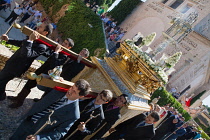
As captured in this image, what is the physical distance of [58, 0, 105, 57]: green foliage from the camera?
558 inches

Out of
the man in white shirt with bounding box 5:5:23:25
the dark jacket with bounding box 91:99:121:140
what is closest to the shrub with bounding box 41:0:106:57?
the man in white shirt with bounding box 5:5:23:25

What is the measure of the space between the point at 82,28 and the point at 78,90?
1201 cm

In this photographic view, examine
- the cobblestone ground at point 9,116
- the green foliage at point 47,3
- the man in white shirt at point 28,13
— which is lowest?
the cobblestone ground at point 9,116

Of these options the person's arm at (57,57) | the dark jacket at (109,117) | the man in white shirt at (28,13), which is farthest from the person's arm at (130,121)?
the man in white shirt at (28,13)

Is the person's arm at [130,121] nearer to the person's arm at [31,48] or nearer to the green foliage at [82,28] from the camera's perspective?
the person's arm at [31,48]

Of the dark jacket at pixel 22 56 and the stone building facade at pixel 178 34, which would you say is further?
the stone building facade at pixel 178 34

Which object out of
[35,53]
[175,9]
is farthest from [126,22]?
[35,53]

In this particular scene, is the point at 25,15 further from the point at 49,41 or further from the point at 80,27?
the point at 49,41

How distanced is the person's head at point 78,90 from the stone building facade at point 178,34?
55.1ft

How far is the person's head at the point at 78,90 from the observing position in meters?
3.22

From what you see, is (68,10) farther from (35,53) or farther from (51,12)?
(35,53)

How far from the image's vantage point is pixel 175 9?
2148 cm

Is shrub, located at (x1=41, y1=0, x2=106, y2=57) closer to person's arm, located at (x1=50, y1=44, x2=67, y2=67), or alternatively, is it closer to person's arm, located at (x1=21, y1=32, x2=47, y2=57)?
person's arm, located at (x1=50, y1=44, x2=67, y2=67)

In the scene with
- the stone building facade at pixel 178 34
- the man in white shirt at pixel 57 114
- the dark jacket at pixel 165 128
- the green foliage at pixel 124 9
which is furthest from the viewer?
the green foliage at pixel 124 9
